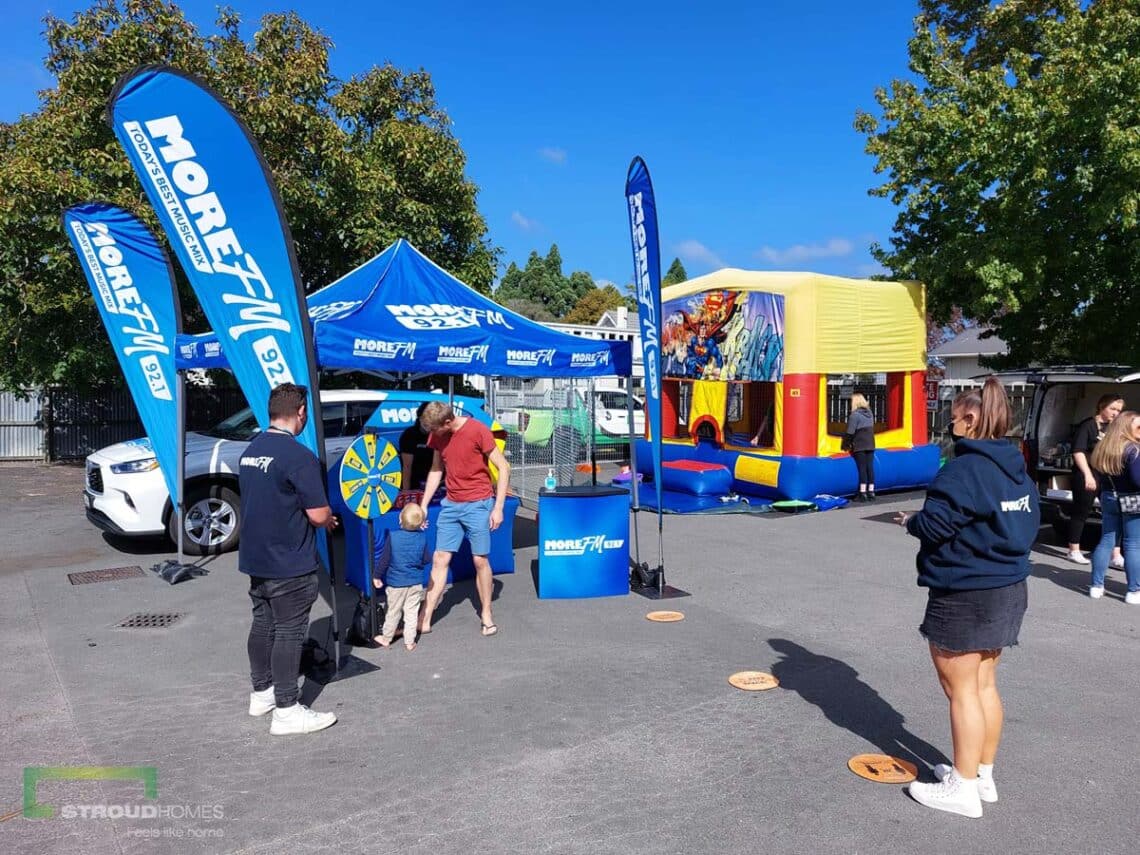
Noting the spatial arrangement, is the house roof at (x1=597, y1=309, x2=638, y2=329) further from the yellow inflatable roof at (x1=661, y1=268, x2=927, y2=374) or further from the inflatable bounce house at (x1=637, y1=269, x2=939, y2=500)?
the yellow inflatable roof at (x1=661, y1=268, x2=927, y2=374)

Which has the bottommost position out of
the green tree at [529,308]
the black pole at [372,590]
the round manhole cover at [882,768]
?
the round manhole cover at [882,768]

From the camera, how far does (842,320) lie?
12.8 metres

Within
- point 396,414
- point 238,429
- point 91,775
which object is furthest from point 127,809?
point 396,414

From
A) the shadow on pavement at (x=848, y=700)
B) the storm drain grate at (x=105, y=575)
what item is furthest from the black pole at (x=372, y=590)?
the storm drain grate at (x=105, y=575)

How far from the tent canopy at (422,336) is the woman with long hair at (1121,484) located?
4.27 metres

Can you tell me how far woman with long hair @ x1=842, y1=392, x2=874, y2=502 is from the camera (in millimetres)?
12953

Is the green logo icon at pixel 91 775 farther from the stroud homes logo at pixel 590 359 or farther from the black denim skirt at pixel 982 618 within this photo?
the stroud homes logo at pixel 590 359

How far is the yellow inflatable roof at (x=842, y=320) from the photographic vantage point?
491 inches

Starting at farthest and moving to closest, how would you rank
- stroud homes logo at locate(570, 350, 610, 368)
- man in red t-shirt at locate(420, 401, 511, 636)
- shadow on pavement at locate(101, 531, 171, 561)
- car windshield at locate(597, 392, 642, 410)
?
car windshield at locate(597, 392, 642, 410), shadow on pavement at locate(101, 531, 171, 561), stroud homes logo at locate(570, 350, 610, 368), man in red t-shirt at locate(420, 401, 511, 636)

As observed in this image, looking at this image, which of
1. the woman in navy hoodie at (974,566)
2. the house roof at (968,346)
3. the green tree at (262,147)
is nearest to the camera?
the woman in navy hoodie at (974,566)

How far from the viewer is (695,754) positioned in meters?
4.05

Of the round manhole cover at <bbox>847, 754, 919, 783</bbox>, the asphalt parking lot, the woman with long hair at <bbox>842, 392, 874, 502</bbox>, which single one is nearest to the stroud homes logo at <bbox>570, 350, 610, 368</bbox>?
the asphalt parking lot

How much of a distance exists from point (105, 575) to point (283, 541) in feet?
16.0

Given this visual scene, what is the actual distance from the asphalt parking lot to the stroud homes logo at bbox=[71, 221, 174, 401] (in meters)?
2.23
